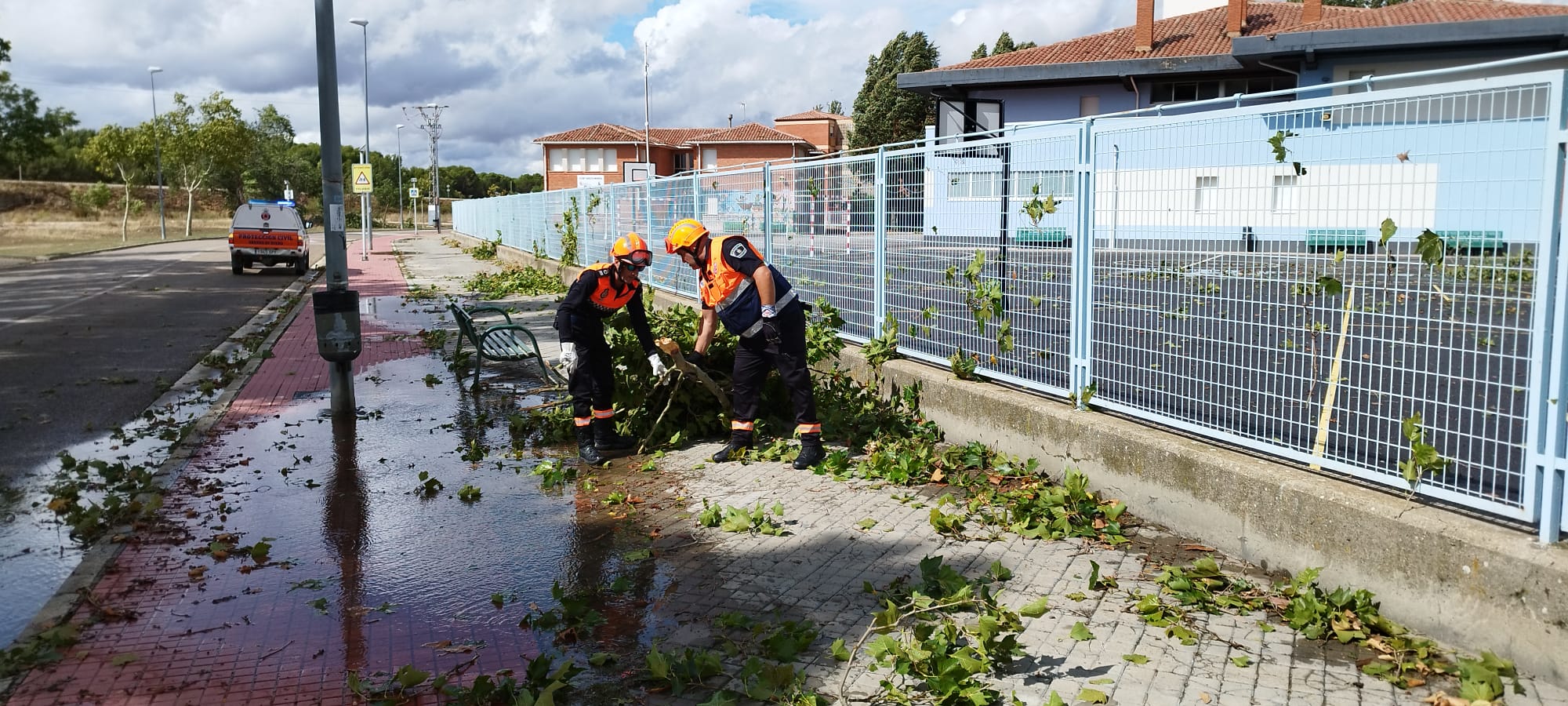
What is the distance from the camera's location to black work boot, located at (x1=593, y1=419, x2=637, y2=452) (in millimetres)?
7621

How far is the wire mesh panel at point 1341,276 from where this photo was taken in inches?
151

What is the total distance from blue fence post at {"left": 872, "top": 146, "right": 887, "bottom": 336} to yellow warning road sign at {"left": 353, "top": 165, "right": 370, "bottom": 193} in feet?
102

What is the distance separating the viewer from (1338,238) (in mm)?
4434

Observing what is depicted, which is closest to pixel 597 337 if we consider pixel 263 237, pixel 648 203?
pixel 648 203

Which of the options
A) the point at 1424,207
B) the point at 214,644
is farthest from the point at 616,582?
the point at 1424,207

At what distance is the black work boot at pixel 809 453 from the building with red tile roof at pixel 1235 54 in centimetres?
2151

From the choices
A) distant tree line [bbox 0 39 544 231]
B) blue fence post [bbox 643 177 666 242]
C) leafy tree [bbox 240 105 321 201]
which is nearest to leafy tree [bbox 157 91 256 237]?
distant tree line [bbox 0 39 544 231]

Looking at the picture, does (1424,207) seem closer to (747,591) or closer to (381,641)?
(747,591)

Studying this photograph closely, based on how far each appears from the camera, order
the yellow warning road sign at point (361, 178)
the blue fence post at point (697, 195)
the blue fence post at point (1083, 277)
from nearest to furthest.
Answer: the blue fence post at point (1083, 277)
the blue fence post at point (697, 195)
the yellow warning road sign at point (361, 178)

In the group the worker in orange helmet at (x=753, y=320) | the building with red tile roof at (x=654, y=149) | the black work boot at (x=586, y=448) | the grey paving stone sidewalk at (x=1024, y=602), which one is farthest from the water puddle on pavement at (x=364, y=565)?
the building with red tile roof at (x=654, y=149)

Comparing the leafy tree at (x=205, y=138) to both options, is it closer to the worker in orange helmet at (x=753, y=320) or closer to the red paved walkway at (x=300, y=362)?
the red paved walkway at (x=300, y=362)

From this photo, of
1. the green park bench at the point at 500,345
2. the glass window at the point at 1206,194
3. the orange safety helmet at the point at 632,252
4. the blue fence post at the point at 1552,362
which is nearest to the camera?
the blue fence post at the point at 1552,362

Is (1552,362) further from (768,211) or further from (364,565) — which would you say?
(768,211)

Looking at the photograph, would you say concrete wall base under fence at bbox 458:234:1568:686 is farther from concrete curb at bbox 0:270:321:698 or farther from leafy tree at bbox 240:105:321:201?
leafy tree at bbox 240:105:321:201
